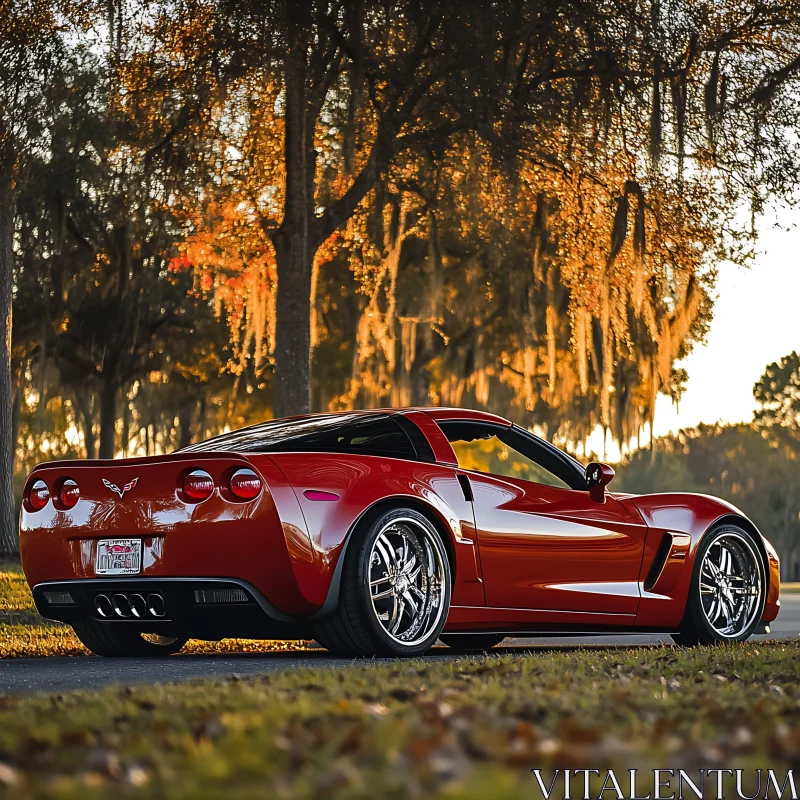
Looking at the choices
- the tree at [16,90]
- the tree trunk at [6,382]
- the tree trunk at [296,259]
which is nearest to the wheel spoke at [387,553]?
the tree trunk at [296,259]

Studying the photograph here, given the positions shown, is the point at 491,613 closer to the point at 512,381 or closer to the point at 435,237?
the point at 435,237

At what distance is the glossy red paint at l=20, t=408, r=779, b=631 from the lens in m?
6.69

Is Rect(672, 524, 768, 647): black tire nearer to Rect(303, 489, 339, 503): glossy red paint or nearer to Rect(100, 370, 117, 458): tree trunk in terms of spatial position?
Rect(303, 489, 339, 503): glossy red paint

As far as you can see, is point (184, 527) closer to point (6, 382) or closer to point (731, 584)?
point (731, 584)

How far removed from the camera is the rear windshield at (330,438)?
24.1 ft

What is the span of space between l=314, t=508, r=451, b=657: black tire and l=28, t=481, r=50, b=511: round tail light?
5.51 feet

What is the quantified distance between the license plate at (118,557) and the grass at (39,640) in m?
1.80

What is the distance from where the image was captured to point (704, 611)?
28.8 ft

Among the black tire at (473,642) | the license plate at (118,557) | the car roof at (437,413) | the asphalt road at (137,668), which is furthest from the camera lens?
the black tire at (473,642)

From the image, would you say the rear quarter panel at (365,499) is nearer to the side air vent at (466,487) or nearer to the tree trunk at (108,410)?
the side air vent at (466,487)

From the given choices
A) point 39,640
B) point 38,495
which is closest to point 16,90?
point 39,640

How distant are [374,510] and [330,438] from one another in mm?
634

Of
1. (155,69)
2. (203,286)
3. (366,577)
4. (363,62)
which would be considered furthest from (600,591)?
(203,286)

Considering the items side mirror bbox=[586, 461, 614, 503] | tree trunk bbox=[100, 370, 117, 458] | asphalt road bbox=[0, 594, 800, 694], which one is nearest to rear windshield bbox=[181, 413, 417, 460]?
asphalt road bbox=[0, 594, 800, 694]
